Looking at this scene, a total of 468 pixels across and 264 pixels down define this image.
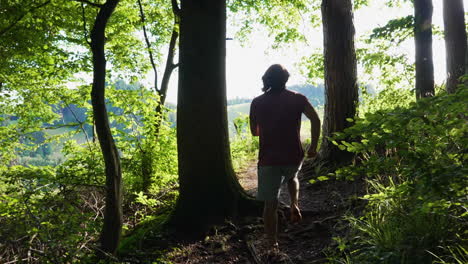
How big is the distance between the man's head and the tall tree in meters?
1.77

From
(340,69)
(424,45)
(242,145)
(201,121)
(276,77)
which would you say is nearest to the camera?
(276,77)

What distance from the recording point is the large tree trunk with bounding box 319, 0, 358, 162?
22.5 ft

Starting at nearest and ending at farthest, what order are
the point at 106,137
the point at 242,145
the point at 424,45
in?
the point at 106,137 → the point at 424,45 → the point at 242,145

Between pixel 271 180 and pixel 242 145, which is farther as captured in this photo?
pixel 242 145

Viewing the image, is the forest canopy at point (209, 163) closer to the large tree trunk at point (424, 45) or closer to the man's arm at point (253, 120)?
the large tree trunk at point (424, 45)

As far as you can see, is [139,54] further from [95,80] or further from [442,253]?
[442,253]

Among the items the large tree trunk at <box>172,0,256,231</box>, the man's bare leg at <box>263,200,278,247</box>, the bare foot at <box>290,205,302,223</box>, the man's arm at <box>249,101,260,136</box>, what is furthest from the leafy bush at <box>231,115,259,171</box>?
the man's bare leg at <box>263,200,278,247</box>

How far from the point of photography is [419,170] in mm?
2295

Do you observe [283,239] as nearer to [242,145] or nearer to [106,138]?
[106,138]

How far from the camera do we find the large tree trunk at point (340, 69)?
270 inches

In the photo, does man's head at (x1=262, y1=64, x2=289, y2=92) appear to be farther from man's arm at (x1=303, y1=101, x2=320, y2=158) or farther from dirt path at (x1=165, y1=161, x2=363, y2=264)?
dirt path at (x1=165, y1=161, x2=363, y2=264)

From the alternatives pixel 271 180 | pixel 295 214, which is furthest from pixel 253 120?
pixel 295 214

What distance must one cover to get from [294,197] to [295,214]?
1.13ft

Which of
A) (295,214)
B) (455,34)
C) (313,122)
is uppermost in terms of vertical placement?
(455,34)
